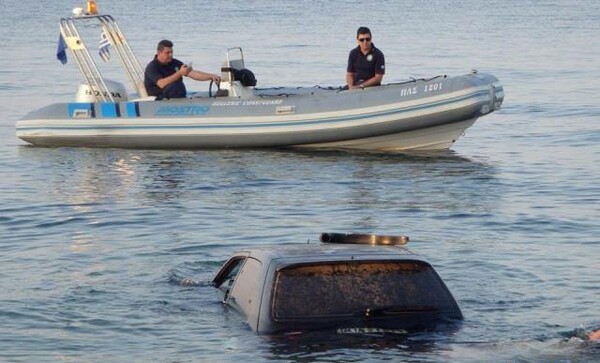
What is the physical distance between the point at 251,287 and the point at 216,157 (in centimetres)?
1207

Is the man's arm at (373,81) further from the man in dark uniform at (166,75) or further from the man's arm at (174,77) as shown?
the man's arm at (174,77)

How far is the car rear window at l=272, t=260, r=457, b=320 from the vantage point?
31.6ft

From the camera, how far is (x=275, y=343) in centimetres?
951

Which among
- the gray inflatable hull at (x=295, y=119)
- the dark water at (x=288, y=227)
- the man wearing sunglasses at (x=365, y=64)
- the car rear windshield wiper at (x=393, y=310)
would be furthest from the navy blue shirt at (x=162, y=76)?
the car rear windshield wiper at (x=393, y=310)

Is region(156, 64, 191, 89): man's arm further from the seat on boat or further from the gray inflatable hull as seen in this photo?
the seat on boat

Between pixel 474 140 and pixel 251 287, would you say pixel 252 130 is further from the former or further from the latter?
pixel 251 287

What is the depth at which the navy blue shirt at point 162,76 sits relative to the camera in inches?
882

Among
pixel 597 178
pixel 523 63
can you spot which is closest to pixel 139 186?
pixel 597 178

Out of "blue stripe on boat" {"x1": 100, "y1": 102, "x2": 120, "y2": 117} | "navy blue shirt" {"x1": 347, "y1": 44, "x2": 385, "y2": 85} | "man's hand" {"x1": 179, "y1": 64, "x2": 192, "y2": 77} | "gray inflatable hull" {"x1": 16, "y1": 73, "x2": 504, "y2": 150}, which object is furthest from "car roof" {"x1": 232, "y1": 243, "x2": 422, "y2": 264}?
"blue stripe on boat" {"x1": 100, "y1": 102, "x2": 120, "y2": 117}

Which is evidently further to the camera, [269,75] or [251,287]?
[269,75]

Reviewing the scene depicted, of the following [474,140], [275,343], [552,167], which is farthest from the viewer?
[474,140]

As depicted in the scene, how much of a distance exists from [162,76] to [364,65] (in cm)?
312

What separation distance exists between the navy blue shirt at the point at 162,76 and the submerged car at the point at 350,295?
12.9m

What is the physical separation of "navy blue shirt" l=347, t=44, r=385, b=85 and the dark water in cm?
122
